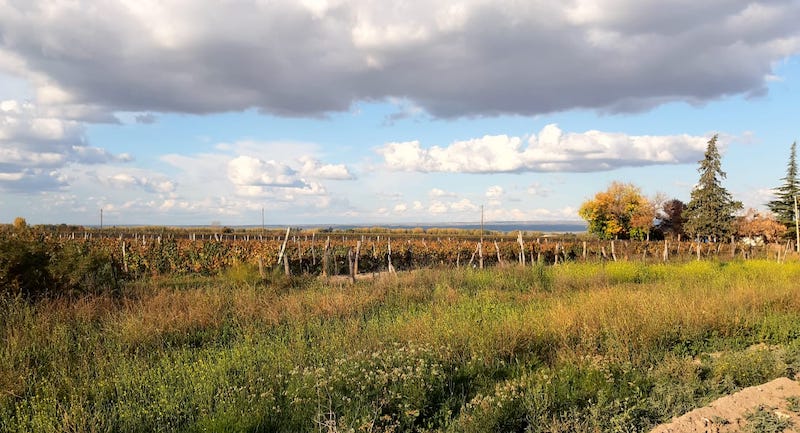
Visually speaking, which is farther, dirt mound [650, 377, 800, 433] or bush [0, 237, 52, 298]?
bush [0, 237, 52, 298]

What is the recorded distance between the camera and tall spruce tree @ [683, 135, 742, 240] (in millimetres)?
45594

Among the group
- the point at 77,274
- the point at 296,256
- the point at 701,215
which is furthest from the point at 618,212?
the point at 77,274

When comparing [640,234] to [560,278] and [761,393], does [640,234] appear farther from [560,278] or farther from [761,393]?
[761,393]

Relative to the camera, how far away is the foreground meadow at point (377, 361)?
5.12m

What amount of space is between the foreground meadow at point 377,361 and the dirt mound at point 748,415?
0.37 m

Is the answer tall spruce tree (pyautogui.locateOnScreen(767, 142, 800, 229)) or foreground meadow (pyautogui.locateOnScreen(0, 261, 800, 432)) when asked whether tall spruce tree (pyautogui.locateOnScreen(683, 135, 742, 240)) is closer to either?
tall spruce tree (pyautogui.locateOnScreen(767, 142, 800, 229))

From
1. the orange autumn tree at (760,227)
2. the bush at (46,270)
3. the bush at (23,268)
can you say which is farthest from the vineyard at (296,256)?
the orange autumn tree at (760,227)

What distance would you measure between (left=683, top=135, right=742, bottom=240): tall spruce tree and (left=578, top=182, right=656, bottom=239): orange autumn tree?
353cm

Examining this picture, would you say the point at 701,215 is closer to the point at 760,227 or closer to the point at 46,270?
the point at 760,227

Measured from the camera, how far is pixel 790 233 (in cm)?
4700

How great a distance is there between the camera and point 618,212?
47.8 meters

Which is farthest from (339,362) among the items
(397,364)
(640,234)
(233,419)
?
(640,234)

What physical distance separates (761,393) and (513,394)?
9.13ft

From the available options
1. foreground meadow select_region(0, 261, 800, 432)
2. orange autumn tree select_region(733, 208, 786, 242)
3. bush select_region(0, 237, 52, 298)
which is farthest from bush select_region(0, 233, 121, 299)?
orange autumn tree select_region(733, 208, 786, 242)
